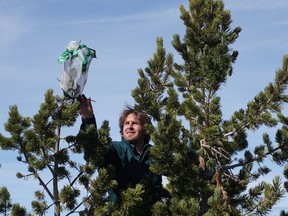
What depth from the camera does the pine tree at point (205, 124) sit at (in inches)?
248

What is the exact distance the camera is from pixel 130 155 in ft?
23.1

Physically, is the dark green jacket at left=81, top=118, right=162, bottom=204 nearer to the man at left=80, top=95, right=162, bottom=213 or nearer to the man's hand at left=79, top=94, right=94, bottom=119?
the man at left=80, top=95, right=162, bottom=213

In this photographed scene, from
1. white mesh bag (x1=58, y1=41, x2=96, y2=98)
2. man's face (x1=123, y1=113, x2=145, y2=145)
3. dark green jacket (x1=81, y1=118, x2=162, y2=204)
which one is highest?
white mesh bag (x1=58, y1=41, x2=96, y2=98)

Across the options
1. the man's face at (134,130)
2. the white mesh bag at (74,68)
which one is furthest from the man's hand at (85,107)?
the man's face at (134,130)

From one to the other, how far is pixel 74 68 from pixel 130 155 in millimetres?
1430

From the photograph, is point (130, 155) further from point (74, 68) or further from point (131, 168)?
point (74, 68)

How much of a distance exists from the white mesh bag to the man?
0.73ft

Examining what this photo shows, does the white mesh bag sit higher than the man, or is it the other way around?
the white mesh bag

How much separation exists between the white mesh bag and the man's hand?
15cm

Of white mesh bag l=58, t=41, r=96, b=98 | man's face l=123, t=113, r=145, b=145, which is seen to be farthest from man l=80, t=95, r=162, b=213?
white mesh bag l=58, t=41, r=96, b=98

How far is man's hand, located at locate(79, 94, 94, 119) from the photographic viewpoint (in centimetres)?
641

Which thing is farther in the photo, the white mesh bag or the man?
the man

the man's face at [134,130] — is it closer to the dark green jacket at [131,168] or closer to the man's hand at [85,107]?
the dark green jacket at [131,168]

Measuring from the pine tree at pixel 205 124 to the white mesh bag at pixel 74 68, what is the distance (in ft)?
3.21
